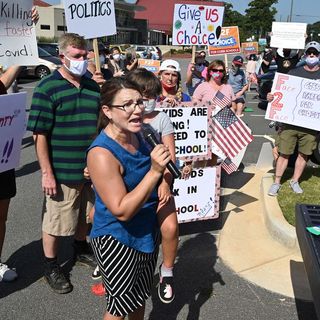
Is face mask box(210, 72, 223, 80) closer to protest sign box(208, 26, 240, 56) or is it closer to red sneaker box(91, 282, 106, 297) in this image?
red sneaker box(91, 282, 106, 297)

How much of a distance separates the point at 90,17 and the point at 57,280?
9.25 feet

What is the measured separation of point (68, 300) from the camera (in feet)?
11.5

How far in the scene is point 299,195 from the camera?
5445mm

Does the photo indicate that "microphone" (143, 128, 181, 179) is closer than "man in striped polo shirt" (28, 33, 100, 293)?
Yes

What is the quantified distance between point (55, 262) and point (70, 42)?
181 centimetres

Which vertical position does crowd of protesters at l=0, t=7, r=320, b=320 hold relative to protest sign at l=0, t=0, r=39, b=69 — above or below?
below

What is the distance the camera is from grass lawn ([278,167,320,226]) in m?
4.93

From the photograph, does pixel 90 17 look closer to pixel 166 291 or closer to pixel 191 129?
pixel 191 129

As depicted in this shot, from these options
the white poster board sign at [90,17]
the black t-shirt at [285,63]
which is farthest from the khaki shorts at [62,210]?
the black t-shirt at [285,63]

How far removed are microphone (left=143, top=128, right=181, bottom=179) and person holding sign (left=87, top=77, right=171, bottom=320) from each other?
0.06 metres

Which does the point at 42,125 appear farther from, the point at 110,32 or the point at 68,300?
the point at 110,32

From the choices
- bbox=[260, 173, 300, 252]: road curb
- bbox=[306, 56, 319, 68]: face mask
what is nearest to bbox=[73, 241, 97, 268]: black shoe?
bbox=[260, 173, 300, 252]: road curb

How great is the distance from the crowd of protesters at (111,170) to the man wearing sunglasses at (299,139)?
0.04 feet

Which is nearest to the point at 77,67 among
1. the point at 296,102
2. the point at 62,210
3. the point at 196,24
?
the point at 62,210
